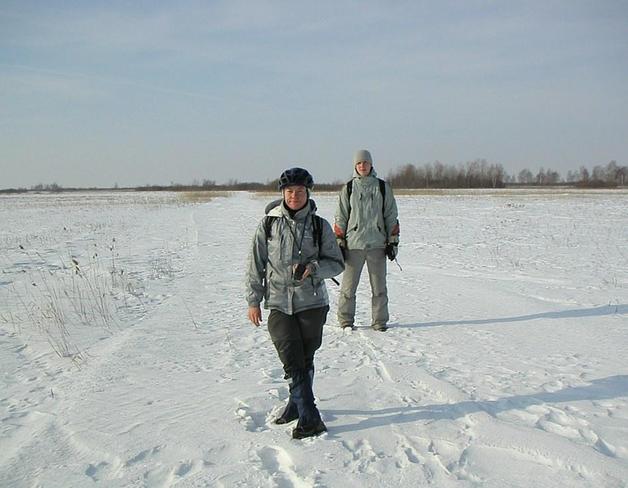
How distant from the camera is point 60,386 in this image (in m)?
4.31

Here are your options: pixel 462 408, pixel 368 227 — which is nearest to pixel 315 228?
pixel 462 408

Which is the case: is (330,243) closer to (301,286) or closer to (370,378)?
(301,286)

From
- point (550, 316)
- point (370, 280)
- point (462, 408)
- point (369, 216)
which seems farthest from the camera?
point (550, 316)

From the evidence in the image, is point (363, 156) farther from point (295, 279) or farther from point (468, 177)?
point (468, 177)

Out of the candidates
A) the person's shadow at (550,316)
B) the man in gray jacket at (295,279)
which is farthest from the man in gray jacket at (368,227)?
the man in gray jacket at (295,279)

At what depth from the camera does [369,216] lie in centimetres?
558

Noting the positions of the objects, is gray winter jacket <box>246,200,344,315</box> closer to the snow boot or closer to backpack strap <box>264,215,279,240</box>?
backpack strap <box>264,215,279,240</box>

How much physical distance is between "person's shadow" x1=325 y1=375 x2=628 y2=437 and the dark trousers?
1.84 ft

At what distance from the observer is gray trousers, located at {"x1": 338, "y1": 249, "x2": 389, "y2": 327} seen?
570 cm

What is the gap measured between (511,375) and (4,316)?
22.1 ft

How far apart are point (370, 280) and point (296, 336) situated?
261cm

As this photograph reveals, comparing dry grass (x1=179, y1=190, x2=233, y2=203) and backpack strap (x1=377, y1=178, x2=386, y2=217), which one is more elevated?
backpack strap (x1=377, y1=178, x2=386, y2=217)

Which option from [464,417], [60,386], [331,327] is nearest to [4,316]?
[60,386]

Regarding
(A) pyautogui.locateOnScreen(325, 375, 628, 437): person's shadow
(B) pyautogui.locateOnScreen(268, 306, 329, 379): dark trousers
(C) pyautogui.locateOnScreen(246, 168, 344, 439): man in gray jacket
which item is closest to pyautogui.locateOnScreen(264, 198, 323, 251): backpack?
(C) pyautogui.locateOnScreen(246, 168, 344, 439): man in gray jacket
